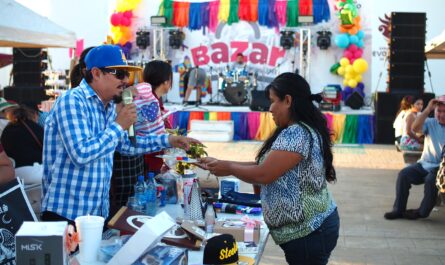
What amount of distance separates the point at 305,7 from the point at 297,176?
599 inches

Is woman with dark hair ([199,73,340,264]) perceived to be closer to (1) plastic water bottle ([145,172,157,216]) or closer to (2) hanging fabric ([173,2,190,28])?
(1) plastic water bottle ([145,172,157,216])

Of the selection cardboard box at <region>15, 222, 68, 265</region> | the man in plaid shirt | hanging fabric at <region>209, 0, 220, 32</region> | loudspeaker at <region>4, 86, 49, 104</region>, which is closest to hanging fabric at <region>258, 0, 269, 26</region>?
hanging fabric at <region>209, 0, 220, 32</region>

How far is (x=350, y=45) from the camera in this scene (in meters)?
17.1

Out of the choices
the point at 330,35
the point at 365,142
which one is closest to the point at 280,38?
the point at 330,35

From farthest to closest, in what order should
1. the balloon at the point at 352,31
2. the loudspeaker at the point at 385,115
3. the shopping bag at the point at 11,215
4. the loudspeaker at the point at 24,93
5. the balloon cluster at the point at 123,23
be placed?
the balloon cluster at the point at 123,23 < the balloon at the point at 352,31 < the loudspeaker at the point at 24,93 < the loudspeaker at the point at 385,115 < the shopping bag at the point at 11,215

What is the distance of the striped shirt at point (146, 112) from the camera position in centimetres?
471

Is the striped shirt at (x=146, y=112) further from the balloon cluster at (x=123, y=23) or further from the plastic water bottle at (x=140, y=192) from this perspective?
the balloon cluster at (x=123, y=23)

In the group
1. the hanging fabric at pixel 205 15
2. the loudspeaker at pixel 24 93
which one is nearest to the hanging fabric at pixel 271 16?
Answer: the hanging fabric at pixel 205 15

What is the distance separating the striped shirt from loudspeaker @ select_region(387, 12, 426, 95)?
10.2m

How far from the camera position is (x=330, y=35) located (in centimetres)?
1750

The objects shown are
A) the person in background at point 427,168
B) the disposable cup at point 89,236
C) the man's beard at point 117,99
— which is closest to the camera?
the disposable cup at point 89,236

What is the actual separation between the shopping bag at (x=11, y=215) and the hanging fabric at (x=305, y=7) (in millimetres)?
15432

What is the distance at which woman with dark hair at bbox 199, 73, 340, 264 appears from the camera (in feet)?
9.77

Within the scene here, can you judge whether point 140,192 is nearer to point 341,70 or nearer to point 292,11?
point 341,70
